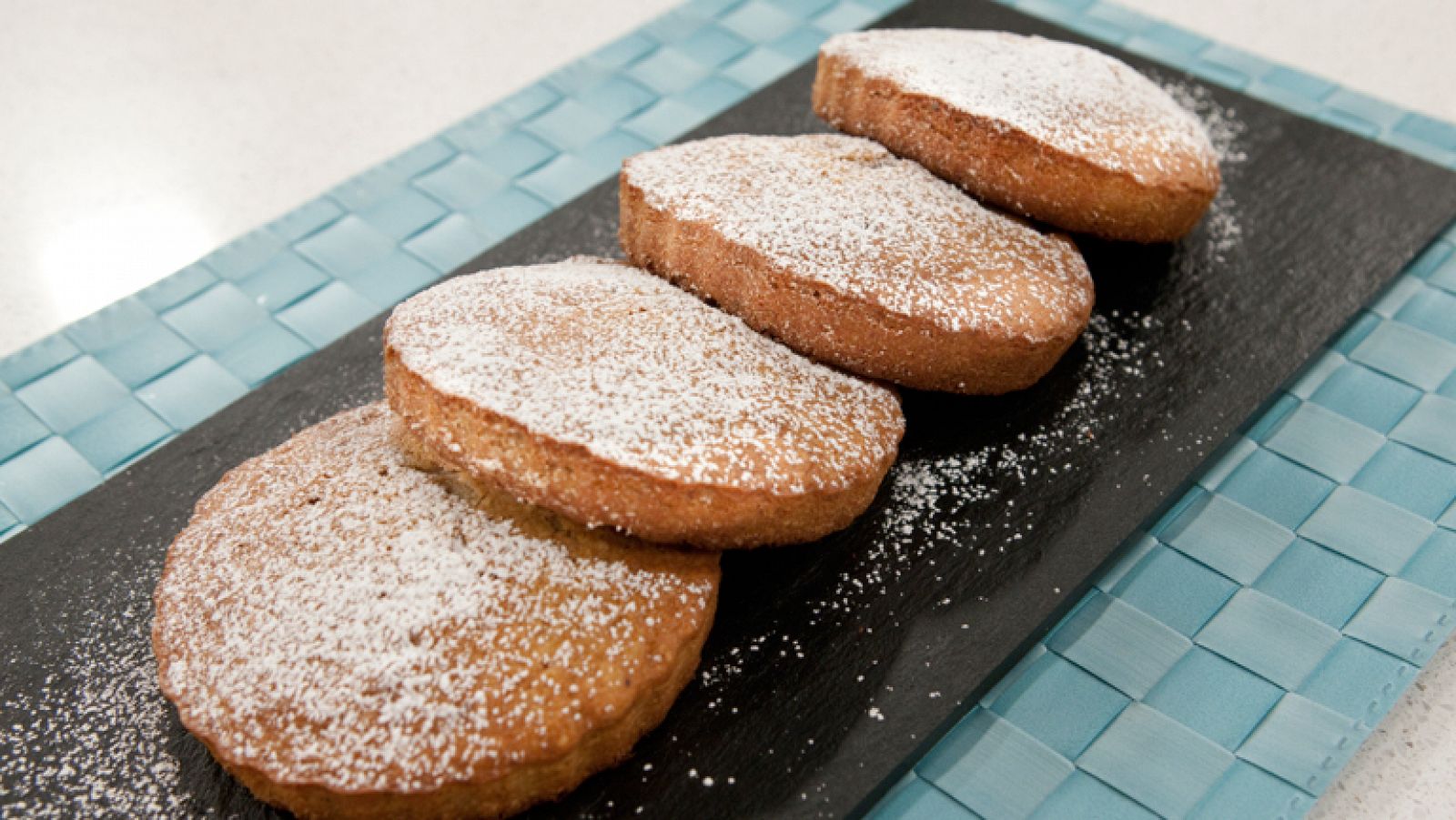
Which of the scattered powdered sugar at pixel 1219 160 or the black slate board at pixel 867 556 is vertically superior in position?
the scattered powdered sugar at pixel 1219 160

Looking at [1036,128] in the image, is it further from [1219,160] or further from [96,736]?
[96,736]

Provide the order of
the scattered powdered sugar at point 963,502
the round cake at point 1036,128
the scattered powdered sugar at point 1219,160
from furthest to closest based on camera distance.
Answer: the scattered powdered sugar at point 1219,160, the round cake at point 1036,128, the scattered powdered sugar at point 963,502

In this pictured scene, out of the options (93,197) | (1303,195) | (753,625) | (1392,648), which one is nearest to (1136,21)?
(1303,195)

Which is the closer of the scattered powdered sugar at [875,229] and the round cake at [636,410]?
the round cake at [636,410]

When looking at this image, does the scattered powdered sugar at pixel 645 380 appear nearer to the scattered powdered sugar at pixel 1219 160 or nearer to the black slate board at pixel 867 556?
the black slate board at pixel 867 556

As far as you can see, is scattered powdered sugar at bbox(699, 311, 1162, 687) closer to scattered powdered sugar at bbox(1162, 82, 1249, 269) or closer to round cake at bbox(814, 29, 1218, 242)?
round cake at bbox(814, 29, 1218, 242)

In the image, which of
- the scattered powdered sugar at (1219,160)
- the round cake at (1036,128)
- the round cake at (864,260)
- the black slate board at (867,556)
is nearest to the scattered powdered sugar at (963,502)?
the black slate board at (867,556)

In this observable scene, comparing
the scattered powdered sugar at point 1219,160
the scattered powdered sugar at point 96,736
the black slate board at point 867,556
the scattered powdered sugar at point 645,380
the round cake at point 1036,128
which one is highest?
the round cake at point 1036,128
